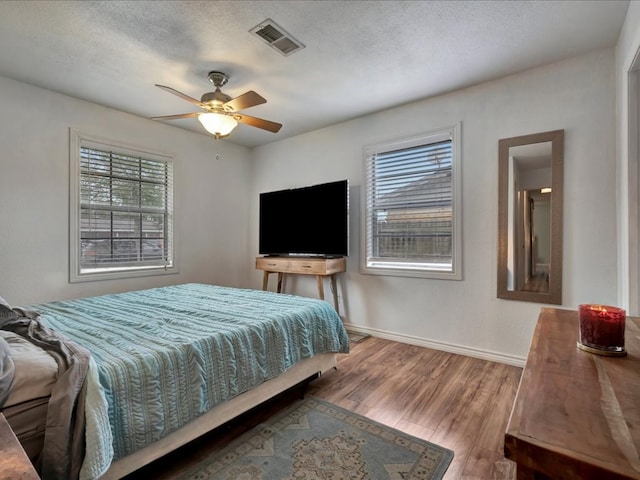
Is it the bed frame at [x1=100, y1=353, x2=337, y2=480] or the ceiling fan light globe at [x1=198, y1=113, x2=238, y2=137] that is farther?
the ceiling fan light globe at [x1=198, y1=113, x2=238, y2=137]

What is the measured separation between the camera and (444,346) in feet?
10.6

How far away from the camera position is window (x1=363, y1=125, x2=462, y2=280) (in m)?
3.23

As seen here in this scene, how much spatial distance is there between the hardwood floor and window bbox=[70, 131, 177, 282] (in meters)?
2.56

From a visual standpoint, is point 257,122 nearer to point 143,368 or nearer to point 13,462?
point 143,368

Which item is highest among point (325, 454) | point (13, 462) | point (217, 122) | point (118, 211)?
point (217, 122)

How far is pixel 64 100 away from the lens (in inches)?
126

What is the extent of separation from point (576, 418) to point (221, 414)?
164 centimetres

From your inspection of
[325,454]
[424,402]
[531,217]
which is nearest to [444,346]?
[424,402]

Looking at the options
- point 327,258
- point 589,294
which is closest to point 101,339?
point 327,258

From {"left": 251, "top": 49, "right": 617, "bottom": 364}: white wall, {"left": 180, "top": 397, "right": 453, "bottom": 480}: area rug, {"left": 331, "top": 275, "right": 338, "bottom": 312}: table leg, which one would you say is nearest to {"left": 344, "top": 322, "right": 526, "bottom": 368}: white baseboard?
{"left": 251, "top": 49, "right": 617, "bottom": 364}: white wall

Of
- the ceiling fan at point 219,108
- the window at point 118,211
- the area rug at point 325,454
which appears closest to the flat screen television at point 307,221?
the window at point 118,211

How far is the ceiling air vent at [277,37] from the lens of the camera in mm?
2174

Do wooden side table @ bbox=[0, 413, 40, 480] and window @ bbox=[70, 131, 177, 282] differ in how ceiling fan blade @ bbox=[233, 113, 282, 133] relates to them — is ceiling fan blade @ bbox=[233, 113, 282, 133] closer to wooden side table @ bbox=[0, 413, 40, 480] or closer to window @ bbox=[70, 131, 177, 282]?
window @ bbox=[70, 131, 177, 282]

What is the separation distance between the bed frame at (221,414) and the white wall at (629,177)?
2107 millimetres
